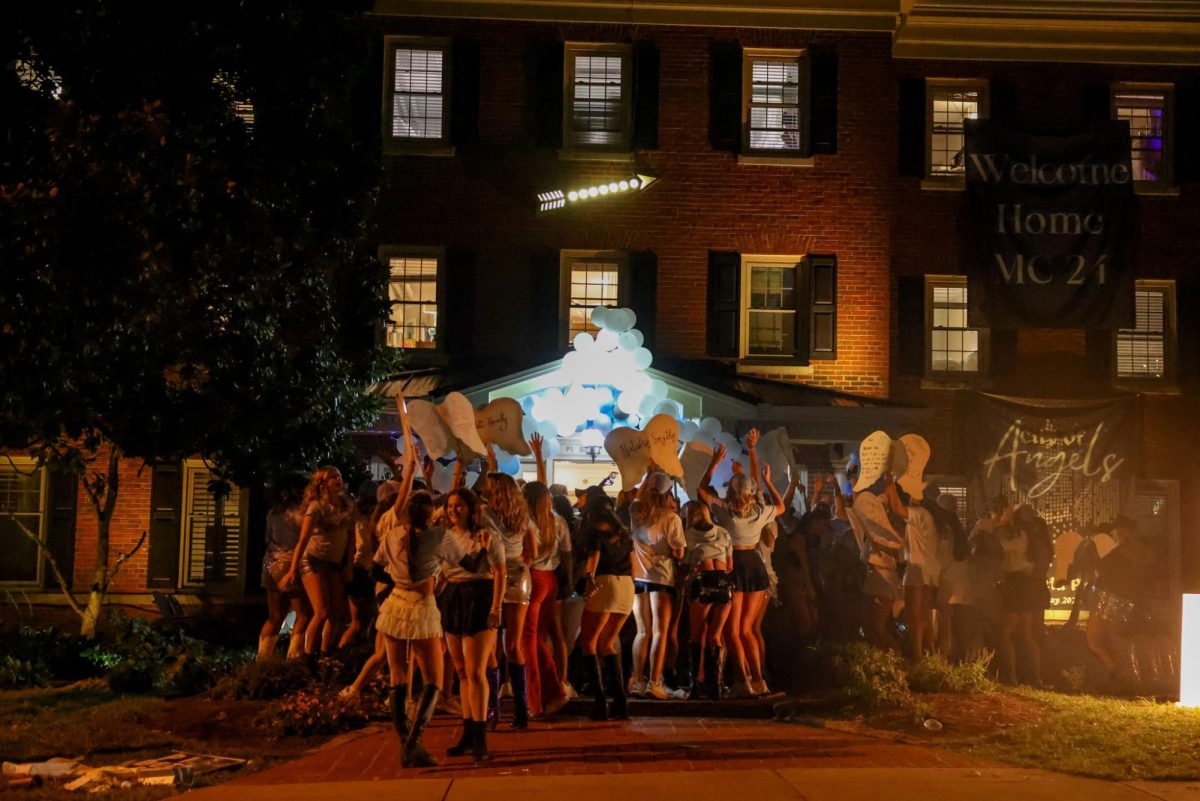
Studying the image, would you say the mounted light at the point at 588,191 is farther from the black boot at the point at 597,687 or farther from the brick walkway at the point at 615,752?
the brick walkway at the point at 615,752

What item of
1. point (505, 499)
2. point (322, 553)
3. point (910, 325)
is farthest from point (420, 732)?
point (910, 325)

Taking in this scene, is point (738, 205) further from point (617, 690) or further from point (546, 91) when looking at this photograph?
point (617, 690)

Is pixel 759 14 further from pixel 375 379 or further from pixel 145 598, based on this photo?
pixel 145 598

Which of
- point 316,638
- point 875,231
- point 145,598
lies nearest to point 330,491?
point 316,638

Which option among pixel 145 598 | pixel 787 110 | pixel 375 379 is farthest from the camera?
pixel 787 110

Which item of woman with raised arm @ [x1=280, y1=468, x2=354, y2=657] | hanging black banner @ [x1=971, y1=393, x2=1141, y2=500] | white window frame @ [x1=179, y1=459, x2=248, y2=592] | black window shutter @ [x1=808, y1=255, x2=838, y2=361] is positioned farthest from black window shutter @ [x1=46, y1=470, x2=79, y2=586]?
hanging black banner @ [x1=971, y1=393, x2=1141, y2=500]

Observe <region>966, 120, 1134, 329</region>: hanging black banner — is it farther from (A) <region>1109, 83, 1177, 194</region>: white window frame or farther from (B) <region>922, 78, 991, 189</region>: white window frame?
(A) <region>1109, 83, 1177, 194</region>: white window frame

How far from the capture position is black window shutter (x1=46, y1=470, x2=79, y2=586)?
18453mm

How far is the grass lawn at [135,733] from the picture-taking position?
942cm

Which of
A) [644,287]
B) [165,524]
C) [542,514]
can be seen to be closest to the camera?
[542,514]

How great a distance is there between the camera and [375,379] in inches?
613

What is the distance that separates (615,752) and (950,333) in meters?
12.0

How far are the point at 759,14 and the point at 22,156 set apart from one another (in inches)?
424

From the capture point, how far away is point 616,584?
1035 centimetres
